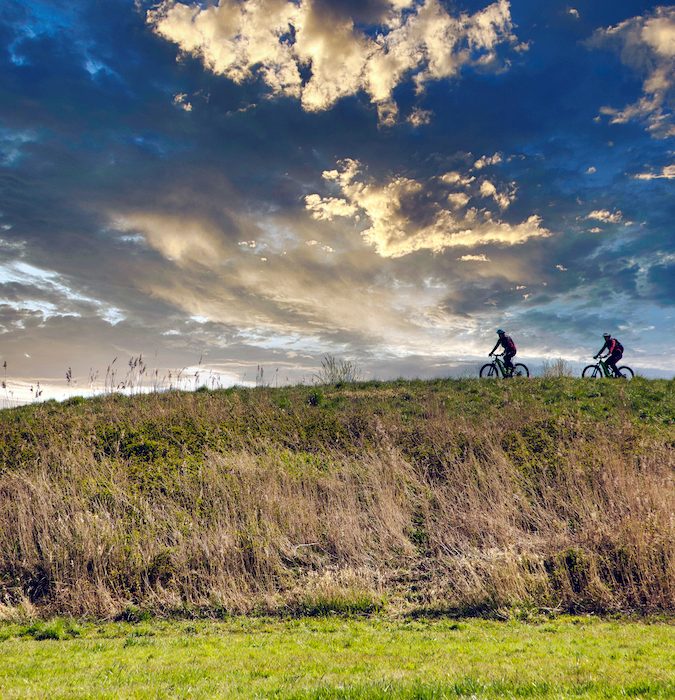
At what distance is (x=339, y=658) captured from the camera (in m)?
6.58

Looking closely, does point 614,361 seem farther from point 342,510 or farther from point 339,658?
point 339,658

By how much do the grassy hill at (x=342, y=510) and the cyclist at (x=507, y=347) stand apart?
6145 mm

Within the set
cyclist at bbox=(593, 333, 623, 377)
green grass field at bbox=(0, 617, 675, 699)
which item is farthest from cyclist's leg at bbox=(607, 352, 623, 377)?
green grass field at bbox=(0, 617, 675, 699)

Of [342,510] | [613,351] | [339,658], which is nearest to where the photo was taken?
[339,658]

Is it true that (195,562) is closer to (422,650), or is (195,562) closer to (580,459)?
(422,650)

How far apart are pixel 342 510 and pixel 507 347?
1673cm

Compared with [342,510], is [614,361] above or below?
above

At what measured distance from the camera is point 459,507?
1243 cm

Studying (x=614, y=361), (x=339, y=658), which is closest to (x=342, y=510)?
(x=339, y=658)

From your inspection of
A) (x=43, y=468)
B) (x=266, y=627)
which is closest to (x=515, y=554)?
(x=266, y=627)

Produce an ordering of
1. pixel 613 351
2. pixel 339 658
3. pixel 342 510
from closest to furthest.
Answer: pixel 339 658 → pixel 342 510 → pixel 613 351

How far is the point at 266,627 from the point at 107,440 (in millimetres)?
10886

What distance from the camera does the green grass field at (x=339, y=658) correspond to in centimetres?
530

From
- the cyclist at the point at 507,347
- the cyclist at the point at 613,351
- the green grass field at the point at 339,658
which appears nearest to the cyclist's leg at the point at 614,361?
the cyclist at the point at 613,351
